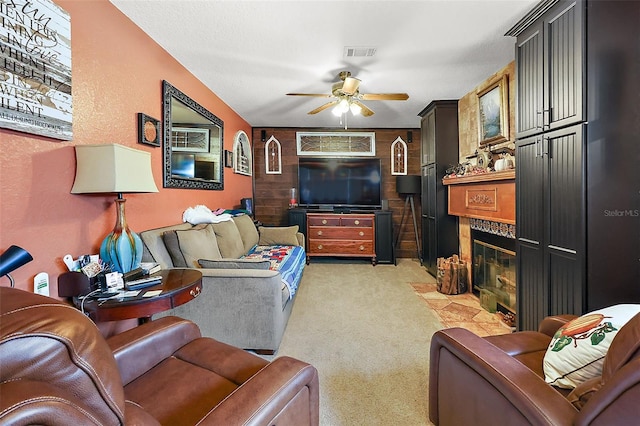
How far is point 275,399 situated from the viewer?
2.99 feet

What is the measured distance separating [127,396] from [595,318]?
179 centimetres

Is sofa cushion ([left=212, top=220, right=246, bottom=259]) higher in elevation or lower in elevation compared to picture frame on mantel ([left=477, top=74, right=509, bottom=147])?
lower

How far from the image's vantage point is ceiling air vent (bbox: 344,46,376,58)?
255 centimetres

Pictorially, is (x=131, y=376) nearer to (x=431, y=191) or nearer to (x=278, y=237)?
(x=278, y=237)

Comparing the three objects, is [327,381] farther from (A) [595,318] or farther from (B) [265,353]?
(A) [595,318]

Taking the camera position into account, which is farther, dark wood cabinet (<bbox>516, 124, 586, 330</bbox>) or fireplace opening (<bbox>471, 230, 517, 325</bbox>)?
fireplace opening (<bbox>471, 230, 517, 325</bbox>)

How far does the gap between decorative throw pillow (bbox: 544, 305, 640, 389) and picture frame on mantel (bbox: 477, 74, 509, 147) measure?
2325mm

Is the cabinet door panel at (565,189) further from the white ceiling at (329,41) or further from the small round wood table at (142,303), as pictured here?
the small round wood table at (142,303)

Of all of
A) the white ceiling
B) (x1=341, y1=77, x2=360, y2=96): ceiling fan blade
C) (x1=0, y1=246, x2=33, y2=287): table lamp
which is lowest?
(x1=0, y1=246, x2=33, y2=287): table lamp

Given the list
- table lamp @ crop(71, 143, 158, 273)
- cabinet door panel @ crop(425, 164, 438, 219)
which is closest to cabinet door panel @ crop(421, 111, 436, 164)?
cabinet door panel @ crop(425, 164, 438, 219)

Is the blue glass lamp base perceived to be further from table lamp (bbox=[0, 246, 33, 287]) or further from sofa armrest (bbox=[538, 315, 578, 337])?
sofa armrest (bbox=[538, 315, 578, 337])

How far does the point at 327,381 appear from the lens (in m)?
1.92

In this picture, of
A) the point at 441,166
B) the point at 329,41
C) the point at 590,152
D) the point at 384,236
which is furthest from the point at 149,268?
the point at 384,236

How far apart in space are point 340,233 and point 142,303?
3.83 metres
